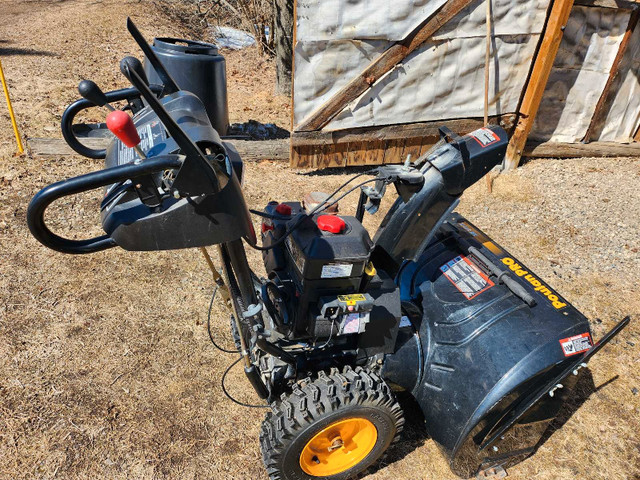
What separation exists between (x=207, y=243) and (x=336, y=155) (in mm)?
4529

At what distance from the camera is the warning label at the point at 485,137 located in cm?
233

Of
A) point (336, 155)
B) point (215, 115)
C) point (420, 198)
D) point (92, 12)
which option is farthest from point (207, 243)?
point (92, 12)

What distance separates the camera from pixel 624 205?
553 centimetres

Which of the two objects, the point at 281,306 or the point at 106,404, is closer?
the point at 281,306

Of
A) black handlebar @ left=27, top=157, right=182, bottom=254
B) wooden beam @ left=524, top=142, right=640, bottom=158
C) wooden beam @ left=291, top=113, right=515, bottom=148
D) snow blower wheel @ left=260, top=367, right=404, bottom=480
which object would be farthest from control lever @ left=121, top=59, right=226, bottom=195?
wooden beam @ left=524, top=142, right=640, bottom=158

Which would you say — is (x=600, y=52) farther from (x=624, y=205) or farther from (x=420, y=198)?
(x=420, y=198)

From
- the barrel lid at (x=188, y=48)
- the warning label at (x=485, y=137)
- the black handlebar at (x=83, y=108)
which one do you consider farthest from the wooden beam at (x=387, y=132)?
the black handlebar at (x=83, y=108)

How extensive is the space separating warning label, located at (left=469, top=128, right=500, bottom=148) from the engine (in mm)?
786

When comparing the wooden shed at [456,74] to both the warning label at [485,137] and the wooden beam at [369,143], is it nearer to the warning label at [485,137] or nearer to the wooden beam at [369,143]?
the wooden beam at [369,143]

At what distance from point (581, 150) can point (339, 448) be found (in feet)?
19.5

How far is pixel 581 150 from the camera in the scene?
643 centimetres

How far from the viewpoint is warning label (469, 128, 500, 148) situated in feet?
7.63

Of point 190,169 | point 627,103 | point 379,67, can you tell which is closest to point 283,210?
point 190,169

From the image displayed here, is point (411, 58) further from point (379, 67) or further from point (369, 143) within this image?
point (369, 143)
